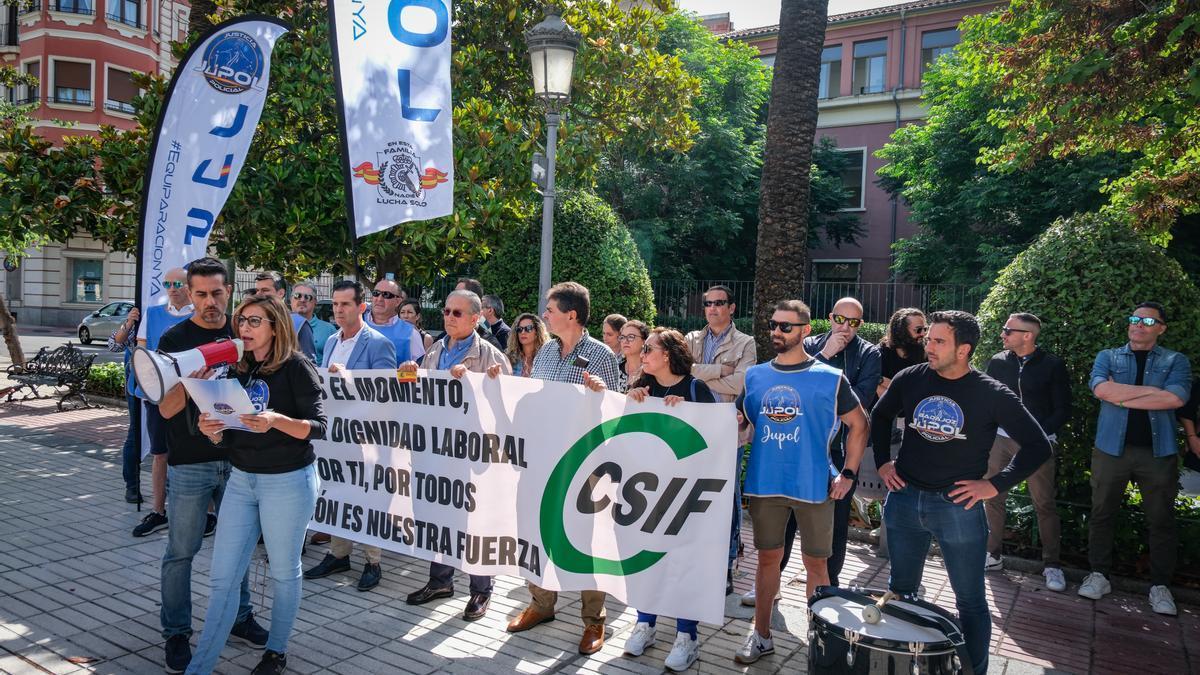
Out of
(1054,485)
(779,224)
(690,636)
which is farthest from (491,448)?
(779,224)

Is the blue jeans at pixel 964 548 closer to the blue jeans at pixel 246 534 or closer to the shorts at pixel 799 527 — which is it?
the shorts at pixel 799 527

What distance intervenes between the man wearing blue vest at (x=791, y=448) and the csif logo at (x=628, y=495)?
34 cm

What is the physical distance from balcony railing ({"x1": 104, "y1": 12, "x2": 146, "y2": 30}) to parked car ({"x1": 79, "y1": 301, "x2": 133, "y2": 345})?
13.9 metres

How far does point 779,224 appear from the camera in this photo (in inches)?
359

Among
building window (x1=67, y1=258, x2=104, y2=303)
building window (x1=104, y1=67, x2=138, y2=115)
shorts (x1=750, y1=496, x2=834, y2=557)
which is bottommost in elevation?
shorts (x1=750, y1=496, x2=834, y2=557)

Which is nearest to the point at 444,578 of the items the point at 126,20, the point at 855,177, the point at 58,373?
the point at 58,373

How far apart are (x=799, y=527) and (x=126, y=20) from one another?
40866 mm

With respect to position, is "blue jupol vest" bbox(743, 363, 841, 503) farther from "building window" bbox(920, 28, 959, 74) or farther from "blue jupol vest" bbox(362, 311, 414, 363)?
"building window" bbox(920, 28, 959, 74)

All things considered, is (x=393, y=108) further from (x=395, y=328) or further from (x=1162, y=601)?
(x=1162, y=601)

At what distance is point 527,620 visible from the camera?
16.6 feet

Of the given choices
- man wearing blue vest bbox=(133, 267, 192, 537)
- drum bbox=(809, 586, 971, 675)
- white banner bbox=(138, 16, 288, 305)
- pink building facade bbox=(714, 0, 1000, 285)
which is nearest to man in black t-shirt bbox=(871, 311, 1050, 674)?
drum bbox=(809, 586, 971, 675)

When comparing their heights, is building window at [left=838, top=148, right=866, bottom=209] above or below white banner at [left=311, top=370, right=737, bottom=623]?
above

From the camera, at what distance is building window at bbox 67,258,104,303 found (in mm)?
36594

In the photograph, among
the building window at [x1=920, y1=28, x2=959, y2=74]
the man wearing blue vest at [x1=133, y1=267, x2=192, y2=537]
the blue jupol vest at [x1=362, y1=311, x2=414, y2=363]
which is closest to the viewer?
the man wearing blue vest at [x1=133, y1=267, x2=192, y2=537]
